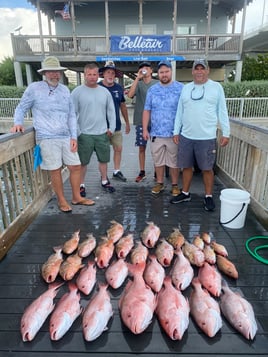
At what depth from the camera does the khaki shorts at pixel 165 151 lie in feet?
11.3

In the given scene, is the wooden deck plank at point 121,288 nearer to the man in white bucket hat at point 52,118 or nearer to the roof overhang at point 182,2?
the man in white bucket hat at point 52,118

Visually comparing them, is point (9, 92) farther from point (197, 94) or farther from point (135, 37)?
point (197, 94)

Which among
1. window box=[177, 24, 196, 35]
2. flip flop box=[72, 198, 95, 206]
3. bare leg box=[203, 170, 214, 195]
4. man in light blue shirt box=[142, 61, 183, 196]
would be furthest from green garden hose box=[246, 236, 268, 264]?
window box=[177, 24, 196, 35]

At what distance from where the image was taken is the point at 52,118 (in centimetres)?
287

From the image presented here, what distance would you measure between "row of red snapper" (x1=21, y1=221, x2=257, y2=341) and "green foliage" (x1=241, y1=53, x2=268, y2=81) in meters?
14.4

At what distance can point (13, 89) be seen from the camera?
40.7 ft

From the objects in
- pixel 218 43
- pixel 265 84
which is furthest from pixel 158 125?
pixel 218 43

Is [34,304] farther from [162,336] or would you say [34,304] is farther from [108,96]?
[108,96]

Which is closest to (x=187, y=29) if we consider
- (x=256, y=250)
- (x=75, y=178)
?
(x=75, y=178)

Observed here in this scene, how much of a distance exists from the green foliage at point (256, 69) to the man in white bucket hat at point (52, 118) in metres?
14.1

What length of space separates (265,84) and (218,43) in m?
4.21

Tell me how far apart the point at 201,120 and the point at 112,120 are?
1.19 m

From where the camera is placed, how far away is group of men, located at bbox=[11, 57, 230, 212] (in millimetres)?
2850

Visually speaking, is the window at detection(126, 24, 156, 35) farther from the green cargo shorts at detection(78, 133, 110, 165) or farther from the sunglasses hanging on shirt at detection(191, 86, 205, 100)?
the sunglasses hanging on shirt at detection(191, 86, 205, 100)
